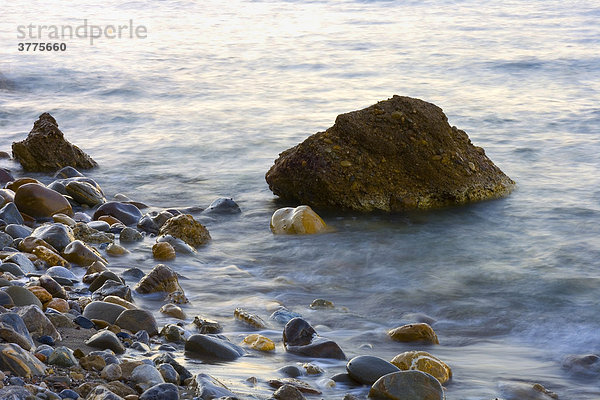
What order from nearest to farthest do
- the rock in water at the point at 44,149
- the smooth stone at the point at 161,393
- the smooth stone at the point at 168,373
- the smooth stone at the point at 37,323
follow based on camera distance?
the smooth stone at the point at 161,393 < the smooth stone at the point at 168,373 < the smooth stone at the point at 37,323 < the rock in water at the point at 44,149

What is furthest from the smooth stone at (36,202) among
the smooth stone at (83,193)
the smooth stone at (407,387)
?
the smooth stone at (407,387)

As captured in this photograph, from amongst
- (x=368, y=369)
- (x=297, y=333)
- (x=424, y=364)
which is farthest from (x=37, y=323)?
(x=424, y=364)

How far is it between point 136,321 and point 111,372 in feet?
2.34

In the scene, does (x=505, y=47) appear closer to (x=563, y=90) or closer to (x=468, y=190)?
(x=563, y=90)

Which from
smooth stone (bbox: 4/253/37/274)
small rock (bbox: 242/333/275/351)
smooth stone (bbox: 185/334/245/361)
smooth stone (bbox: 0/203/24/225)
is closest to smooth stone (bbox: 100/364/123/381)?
smooth stone (bbox: 185/334/245/361)

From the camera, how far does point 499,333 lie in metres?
3.81

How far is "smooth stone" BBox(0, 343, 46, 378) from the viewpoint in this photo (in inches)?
87.1

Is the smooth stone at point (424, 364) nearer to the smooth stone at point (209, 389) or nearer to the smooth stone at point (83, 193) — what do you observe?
the smooth stone at point (209, 389)

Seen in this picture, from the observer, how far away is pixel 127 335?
3059mm

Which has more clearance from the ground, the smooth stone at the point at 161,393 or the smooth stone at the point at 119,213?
the smooth stone at the point at 161,393

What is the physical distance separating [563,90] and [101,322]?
28.9ft

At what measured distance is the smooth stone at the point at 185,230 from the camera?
195 inches

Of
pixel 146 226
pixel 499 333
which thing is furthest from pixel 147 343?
pixel 146 226

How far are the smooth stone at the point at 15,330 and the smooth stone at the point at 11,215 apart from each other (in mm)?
2373
